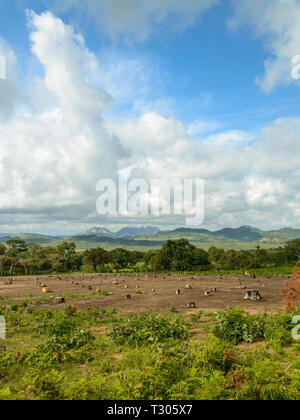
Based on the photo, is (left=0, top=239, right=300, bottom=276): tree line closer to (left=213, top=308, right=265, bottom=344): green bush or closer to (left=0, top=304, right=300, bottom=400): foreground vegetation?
(left=0, top=304, right=300, bottom=400): foreground vegetation

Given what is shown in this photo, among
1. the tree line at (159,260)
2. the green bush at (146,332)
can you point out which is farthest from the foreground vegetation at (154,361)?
the tree line at (159,260)

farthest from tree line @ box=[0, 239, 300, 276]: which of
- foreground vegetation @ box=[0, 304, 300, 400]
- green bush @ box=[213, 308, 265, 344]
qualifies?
green bush @ box=[213, 308, 265, 344]

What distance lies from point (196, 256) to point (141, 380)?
242 ft

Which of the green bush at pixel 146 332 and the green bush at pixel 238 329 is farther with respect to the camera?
the green bush at pixel 146 332

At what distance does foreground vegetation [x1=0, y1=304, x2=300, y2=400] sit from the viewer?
6.35 m

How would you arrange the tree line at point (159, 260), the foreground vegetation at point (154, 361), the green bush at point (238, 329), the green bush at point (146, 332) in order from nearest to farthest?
the foreground vegetation at point (154, 361)
the green bush at point (238, 329)
the green bush at point (146, 332)
the tree line at point (159, 260)

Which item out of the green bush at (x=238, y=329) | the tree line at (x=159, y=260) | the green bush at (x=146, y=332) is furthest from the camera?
the tree line at (x=159, y=260)

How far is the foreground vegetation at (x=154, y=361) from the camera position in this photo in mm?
6352

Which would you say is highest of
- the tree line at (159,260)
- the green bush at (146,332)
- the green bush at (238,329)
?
the green bush at (238,329)

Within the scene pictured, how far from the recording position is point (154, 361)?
29.2ft

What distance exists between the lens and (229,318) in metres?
12.5

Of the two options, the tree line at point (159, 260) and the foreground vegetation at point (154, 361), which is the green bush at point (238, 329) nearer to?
the foreground vegetation at point (154, 361)

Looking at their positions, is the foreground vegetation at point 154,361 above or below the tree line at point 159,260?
above
